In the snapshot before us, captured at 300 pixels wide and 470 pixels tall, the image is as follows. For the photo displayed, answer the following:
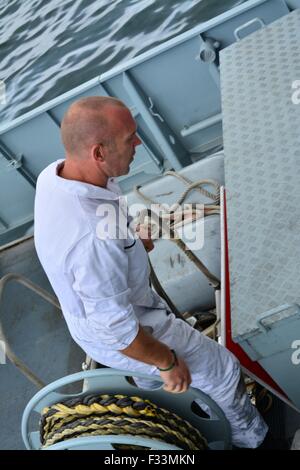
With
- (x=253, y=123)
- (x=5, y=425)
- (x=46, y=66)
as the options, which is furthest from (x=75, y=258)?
(x=46, y=66)

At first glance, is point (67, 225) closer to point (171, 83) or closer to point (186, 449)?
point (186, 449)

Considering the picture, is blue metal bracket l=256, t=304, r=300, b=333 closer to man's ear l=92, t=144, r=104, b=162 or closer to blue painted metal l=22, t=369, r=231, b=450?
blue painted metal l=22, t=369, r=231, b=450

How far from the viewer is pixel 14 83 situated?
360 inches

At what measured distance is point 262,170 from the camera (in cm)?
229

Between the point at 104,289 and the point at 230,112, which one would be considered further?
the point at 230,112

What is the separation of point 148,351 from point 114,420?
0.33 m

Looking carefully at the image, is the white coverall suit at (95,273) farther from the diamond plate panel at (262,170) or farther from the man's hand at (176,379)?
the diamond plate panel at (262,170)

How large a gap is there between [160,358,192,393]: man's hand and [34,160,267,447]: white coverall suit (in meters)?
0.17

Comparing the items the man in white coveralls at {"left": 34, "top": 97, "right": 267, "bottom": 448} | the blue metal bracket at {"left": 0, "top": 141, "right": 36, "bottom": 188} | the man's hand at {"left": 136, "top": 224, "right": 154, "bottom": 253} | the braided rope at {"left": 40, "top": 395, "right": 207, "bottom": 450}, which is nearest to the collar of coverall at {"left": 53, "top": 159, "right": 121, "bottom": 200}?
the man in white coveralls at {"left": 34, "top": 97, "right": 267, "bottom": 448}

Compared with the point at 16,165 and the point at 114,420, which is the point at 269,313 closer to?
the point at 114,420

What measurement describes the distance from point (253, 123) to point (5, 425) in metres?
2.54

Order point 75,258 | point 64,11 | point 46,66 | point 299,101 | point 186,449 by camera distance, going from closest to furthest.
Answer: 1. point 75,258
2. point 186,449
3. point 299,101
4. point 46,66
5. point 64,11

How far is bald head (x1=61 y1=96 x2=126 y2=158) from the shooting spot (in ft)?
5.99

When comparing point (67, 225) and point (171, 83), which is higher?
point (67, 225)
